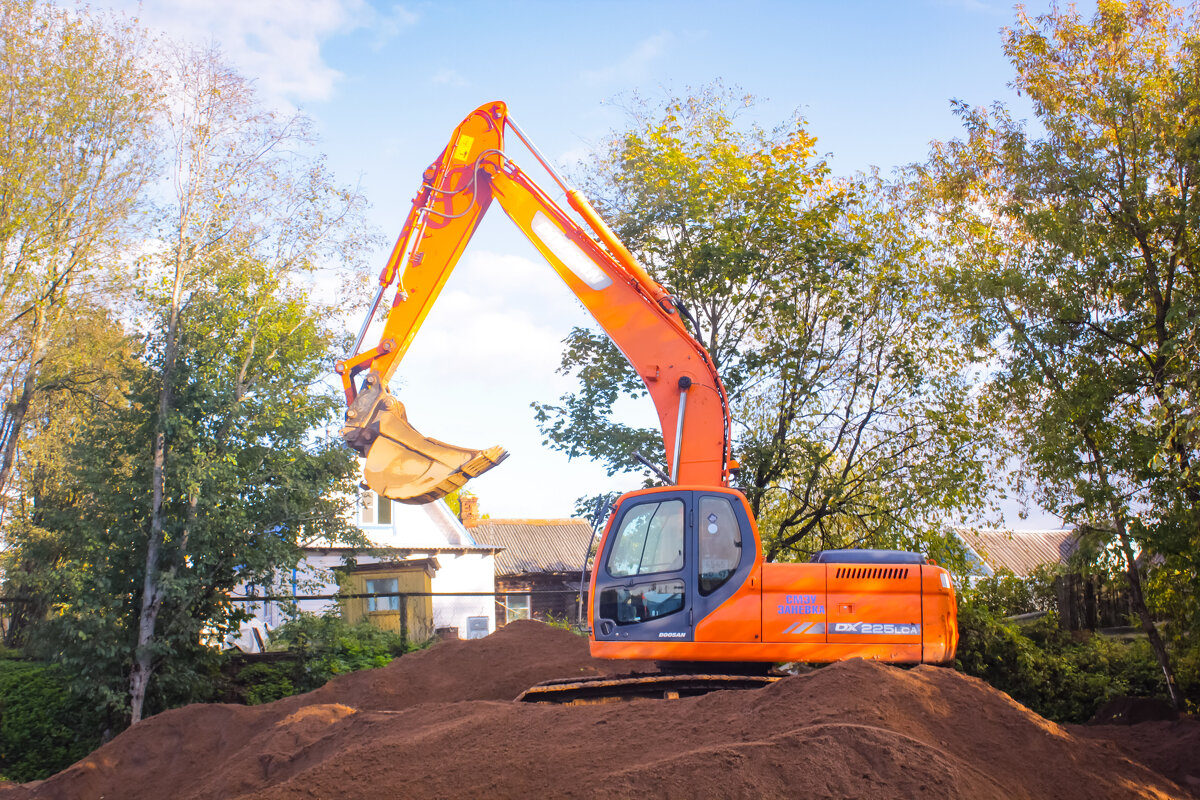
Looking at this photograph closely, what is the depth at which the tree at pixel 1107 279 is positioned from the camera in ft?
35.0

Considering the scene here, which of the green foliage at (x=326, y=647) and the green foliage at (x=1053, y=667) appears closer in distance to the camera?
the green foliage at (x=1053, y=667)

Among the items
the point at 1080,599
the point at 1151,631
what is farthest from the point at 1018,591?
the point at 1151,631

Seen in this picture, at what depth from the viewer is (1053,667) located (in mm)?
14047

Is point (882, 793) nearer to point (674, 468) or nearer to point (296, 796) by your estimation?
point (296, 796)

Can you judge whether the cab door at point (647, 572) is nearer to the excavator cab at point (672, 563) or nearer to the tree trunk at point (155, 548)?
the excavator cab at point (672, 563)

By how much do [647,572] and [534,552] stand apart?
92.7 ft

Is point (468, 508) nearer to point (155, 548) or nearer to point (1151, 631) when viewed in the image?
point (155, 548)

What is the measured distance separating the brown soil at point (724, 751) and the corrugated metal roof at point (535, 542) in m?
25.1

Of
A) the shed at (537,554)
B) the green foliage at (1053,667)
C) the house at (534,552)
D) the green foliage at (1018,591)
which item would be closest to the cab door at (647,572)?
the green foliage at (1053,667)

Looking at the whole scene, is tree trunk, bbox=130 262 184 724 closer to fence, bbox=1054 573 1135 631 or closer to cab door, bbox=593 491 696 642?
cab door, bbox=593 491 696 642

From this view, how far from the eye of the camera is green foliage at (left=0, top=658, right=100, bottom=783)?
12445mm

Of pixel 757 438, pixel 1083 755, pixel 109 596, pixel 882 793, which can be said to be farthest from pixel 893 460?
pixel 109 596

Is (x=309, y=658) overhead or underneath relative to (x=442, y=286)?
underneath

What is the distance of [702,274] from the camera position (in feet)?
49.4
